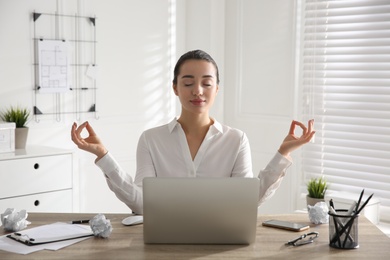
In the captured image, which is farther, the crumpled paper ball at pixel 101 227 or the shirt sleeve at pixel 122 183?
the shirt sleeve at pixel 122 183

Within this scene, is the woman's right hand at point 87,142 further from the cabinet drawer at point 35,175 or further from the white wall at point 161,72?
the white wall at point 161,72

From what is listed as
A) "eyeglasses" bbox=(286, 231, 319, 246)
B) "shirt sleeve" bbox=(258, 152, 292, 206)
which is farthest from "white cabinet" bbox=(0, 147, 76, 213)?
"eyeglasses" bbox=(286, 231, 319, 246)

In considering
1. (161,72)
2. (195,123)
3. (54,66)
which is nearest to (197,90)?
(195,123)

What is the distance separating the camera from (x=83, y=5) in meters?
4.68

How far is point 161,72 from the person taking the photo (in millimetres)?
5301

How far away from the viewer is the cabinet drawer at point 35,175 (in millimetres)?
3814

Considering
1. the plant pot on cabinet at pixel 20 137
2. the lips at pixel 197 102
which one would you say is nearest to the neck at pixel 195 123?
the lips at pixel 197 102

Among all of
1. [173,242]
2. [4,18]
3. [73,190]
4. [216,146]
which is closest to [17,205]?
[73,190]

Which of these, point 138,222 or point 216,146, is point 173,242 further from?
point 216,146

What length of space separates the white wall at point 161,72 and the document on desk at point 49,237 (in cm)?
218

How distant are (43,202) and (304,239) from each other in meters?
2.24

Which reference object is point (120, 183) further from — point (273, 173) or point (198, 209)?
point (273, 173)

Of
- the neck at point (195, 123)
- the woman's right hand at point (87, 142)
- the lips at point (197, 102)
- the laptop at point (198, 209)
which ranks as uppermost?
the lips at point (197, 102)

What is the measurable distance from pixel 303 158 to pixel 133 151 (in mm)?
1413
